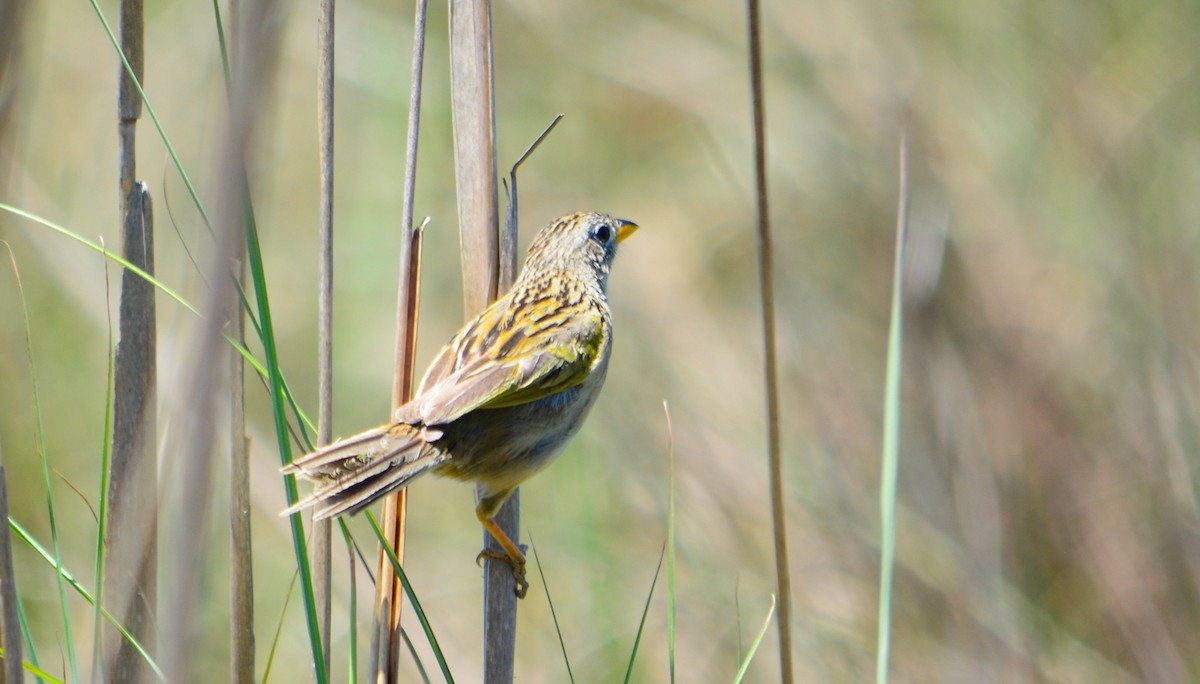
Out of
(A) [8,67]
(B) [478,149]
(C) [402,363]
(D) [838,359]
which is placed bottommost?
(C) [402,363]

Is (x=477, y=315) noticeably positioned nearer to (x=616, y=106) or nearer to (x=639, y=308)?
(x=639, y=308)

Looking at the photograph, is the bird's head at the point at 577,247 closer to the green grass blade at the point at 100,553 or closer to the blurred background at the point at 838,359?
the blurred background at the point at 838,359

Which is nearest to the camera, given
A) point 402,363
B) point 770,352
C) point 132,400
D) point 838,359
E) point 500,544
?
point 770,352

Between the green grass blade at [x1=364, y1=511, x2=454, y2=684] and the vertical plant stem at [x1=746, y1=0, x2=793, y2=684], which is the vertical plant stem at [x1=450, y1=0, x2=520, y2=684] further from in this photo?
the vertical plant stem at [x1=746, y1=0, x2=793, y2=684]

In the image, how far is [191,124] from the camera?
24.9 ft

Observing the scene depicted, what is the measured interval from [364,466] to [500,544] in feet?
2.34

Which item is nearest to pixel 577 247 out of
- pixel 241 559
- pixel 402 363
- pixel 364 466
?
pixel 402 363

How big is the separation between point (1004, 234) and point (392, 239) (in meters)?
4.40

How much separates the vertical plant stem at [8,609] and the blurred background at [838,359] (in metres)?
3.11

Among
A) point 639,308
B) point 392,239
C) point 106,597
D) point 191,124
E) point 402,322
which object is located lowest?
point 106,597

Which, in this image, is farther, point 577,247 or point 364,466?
point 577,247

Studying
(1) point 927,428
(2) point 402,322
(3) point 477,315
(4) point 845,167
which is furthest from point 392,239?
(2) point 402,322

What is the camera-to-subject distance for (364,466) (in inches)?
116

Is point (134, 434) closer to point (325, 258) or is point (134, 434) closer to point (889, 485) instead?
point (325, 258)
